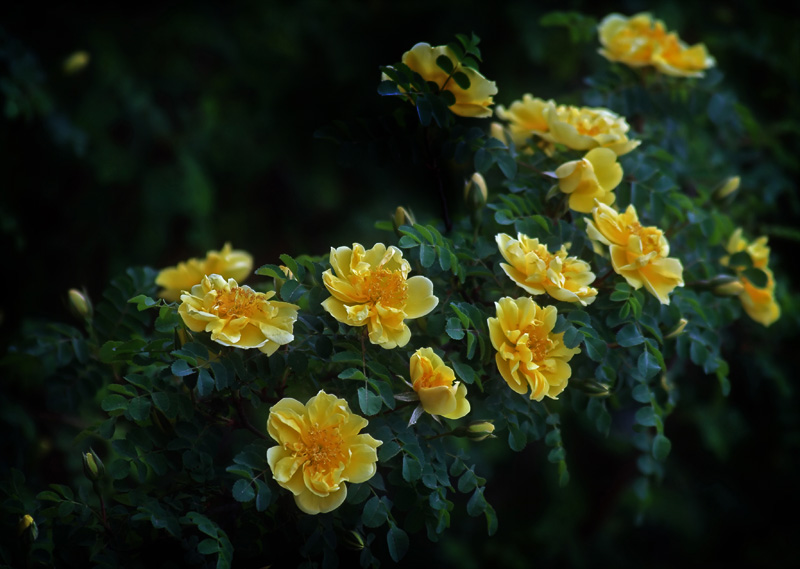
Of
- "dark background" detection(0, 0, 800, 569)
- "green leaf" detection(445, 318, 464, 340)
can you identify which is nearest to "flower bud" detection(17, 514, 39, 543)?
"green leaf" detection(445, 318, 464, 340)

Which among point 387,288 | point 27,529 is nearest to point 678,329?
point 387,288

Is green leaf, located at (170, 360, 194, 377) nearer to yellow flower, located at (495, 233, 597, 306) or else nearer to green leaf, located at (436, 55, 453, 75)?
yellow flower, located at (495, 233, 597, 306)

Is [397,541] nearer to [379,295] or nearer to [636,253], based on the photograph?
[379,295]

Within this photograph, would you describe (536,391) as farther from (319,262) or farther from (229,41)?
(229,41)

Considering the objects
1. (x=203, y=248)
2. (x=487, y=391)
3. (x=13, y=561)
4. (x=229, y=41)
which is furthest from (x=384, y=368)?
(x=229, y=41)

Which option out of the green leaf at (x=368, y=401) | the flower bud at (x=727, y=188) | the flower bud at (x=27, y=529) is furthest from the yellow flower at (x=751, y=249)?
the flower bud at (x=27, y=529)

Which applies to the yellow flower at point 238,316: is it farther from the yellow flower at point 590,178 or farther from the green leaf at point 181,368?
the yellow flower at point 590,178
